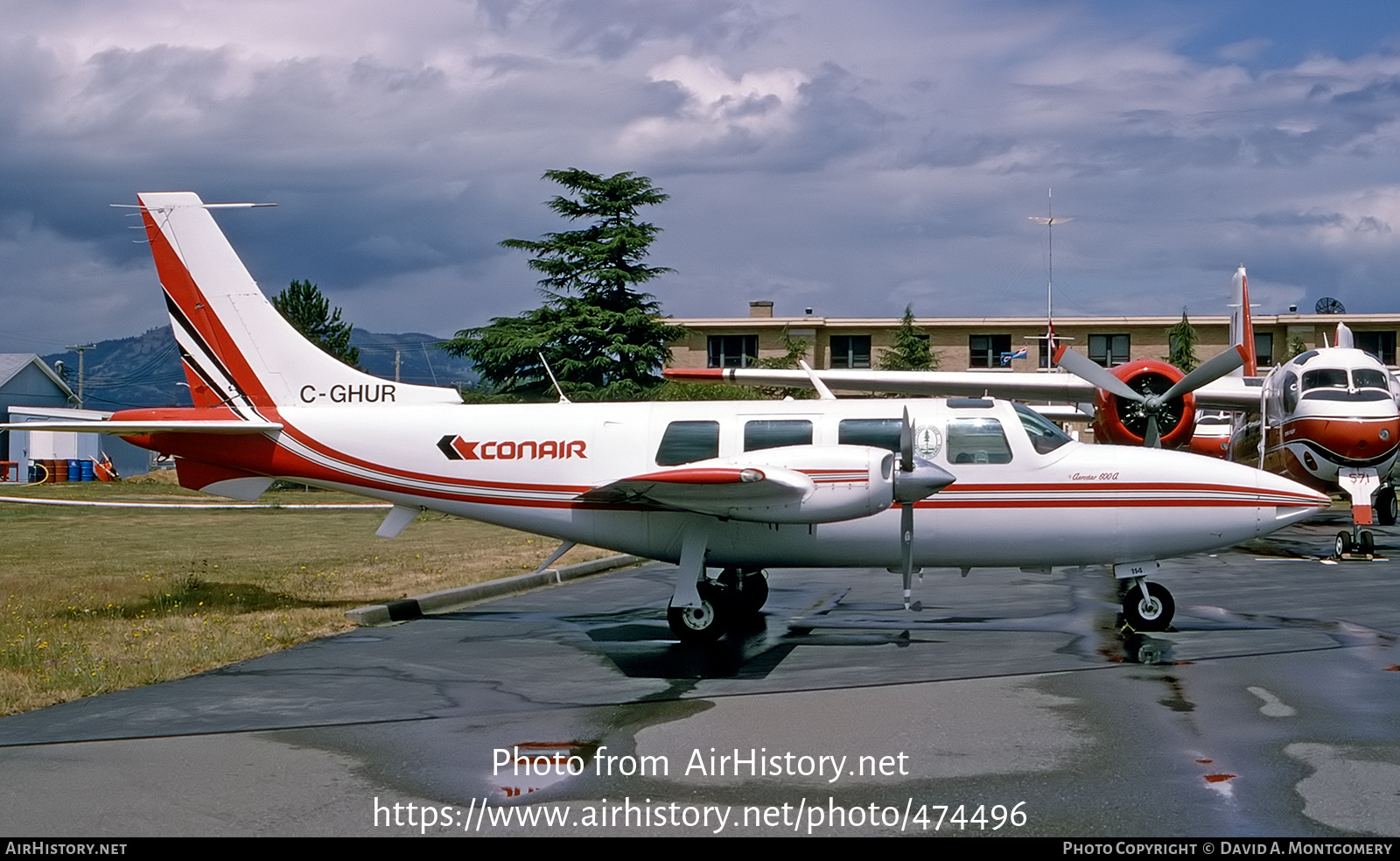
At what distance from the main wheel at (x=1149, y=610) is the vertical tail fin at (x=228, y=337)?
8.25 meters

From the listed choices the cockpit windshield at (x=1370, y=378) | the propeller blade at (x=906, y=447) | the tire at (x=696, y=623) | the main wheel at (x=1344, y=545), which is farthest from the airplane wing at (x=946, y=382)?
the propeller blade at (x=906, y=447)

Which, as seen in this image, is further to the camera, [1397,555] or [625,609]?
[1397,555]

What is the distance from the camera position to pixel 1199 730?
8.95 metres

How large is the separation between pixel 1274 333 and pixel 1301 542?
50.6 meters

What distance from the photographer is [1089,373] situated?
1867cm

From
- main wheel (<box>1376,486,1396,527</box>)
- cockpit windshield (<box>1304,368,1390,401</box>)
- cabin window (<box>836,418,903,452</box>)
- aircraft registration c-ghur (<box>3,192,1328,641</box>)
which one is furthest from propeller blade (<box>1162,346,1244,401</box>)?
main wheel (<box>1376,486,1396,527</box>)

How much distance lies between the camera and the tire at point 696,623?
44.5 ft

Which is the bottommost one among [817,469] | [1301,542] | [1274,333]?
[1301,542]

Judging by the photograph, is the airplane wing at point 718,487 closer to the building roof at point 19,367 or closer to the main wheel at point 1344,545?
the main wheel at point 1344,545

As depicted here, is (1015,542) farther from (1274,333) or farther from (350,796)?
(1274,333)

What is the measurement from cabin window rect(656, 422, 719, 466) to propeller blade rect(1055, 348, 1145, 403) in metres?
5.82

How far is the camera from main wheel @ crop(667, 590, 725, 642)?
13578mm
